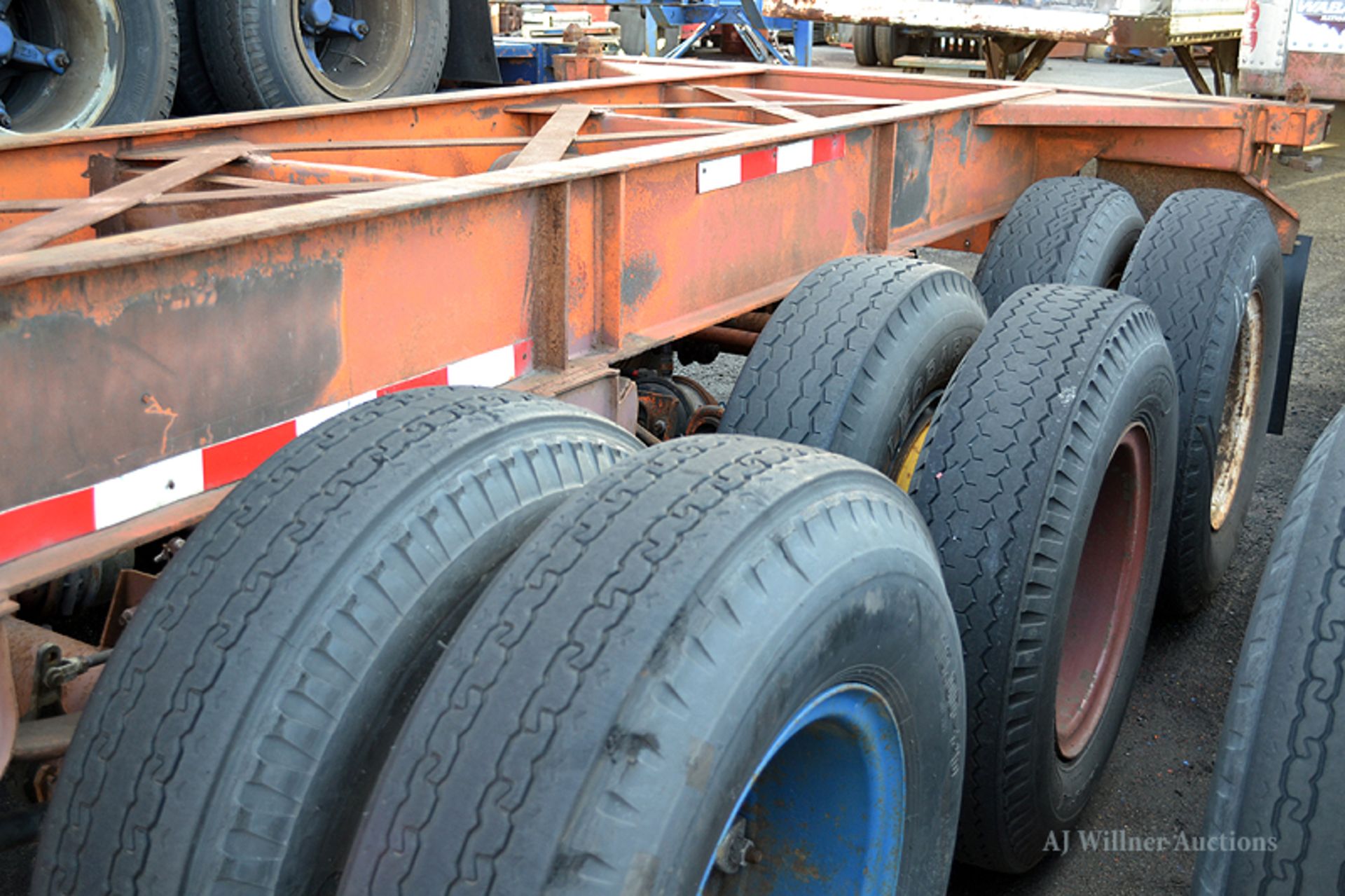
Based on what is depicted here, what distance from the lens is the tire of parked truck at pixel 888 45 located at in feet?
47.5

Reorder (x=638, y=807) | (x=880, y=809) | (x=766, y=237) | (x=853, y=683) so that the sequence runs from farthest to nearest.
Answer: (x=766, y=237), (x=880, y=809), (x=853, y=683), (x=638, y=807)

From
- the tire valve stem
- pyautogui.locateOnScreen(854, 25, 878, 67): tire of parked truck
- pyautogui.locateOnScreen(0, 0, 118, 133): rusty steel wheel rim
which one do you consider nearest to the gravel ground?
the tire valve stem

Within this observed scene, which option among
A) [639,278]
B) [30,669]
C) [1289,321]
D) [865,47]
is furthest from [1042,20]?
[865,47]

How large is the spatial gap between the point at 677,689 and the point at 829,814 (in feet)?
1.95

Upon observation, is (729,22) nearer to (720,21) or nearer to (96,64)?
(720,21)

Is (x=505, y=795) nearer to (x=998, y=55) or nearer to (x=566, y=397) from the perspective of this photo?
(x=566, y=397)

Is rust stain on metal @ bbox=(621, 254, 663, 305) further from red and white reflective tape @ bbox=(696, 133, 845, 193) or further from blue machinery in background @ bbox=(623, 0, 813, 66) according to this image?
blue machinery in background @ bbox=(623, 0, 813, 66)

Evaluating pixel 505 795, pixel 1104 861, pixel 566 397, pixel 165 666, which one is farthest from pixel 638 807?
pixel 1104 861

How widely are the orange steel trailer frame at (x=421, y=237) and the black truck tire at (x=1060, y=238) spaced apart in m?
0.21

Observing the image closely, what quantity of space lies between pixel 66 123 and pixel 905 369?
3.22 meters

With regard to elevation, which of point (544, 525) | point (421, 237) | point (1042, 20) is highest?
point (1042, 20)

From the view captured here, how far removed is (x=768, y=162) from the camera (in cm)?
Result: 313

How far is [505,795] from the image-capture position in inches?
54.2

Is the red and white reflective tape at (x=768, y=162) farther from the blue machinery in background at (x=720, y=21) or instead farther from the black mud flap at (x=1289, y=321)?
the blue machinery in background at (x=720, y=21)
